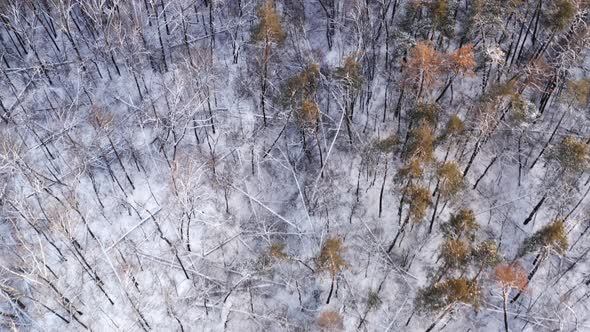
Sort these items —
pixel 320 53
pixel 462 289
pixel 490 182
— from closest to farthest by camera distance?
pixel 462 289 → pixel 490 182 → pixel 320 53

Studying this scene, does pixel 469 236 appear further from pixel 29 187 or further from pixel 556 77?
pixel 29 187

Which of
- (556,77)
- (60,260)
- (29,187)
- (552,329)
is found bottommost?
(552,329)

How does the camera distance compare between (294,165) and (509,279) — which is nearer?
(509,279)

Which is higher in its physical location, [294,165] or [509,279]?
[294,165]

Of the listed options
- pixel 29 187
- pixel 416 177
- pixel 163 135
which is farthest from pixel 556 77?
pixel 29 187

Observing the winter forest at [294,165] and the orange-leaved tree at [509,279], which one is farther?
the winter forest at [294,165]

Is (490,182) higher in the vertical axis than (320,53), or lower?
lower

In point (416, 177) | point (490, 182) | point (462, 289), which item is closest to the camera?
point (462, 289)

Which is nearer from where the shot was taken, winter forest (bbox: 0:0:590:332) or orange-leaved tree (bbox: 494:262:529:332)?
orange-leaved tree (bbox: 494:262:529:332)
